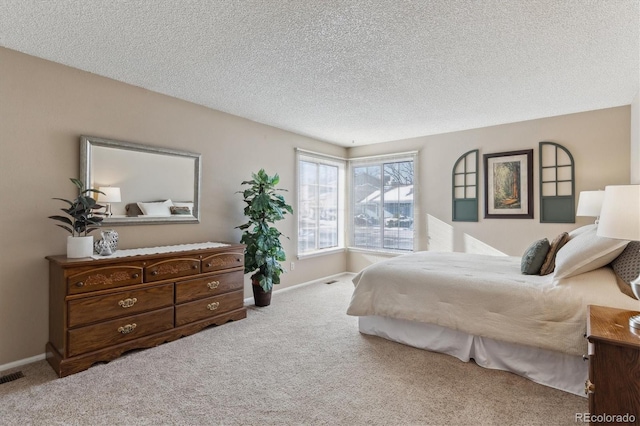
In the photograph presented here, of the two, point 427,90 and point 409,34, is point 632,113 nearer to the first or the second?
point 427,90

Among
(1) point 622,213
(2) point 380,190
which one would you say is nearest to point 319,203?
(2) point 380,190

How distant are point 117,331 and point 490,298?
3.08 m

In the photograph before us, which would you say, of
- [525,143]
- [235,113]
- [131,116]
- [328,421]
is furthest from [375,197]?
[328,421]

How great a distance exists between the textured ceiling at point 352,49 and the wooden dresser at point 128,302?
5.65 ft

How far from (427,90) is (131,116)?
3.10m

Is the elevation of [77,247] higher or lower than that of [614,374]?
→ higher

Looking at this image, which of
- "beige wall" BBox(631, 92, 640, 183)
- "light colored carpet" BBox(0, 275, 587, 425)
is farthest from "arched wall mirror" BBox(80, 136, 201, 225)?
"beige wall" BBox(631, 92, 640, 183)

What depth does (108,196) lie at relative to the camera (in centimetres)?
307

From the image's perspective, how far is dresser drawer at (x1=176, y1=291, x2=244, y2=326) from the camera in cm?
314

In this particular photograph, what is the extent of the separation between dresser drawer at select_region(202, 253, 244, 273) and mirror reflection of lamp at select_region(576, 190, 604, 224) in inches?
156

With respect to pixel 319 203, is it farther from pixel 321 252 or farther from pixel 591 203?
pixel 591 203

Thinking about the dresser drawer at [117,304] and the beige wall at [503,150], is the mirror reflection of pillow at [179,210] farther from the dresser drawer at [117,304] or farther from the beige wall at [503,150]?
the beige wall at [503,150]

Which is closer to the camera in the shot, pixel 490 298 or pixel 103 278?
pixel 490 298

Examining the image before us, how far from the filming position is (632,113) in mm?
3658
